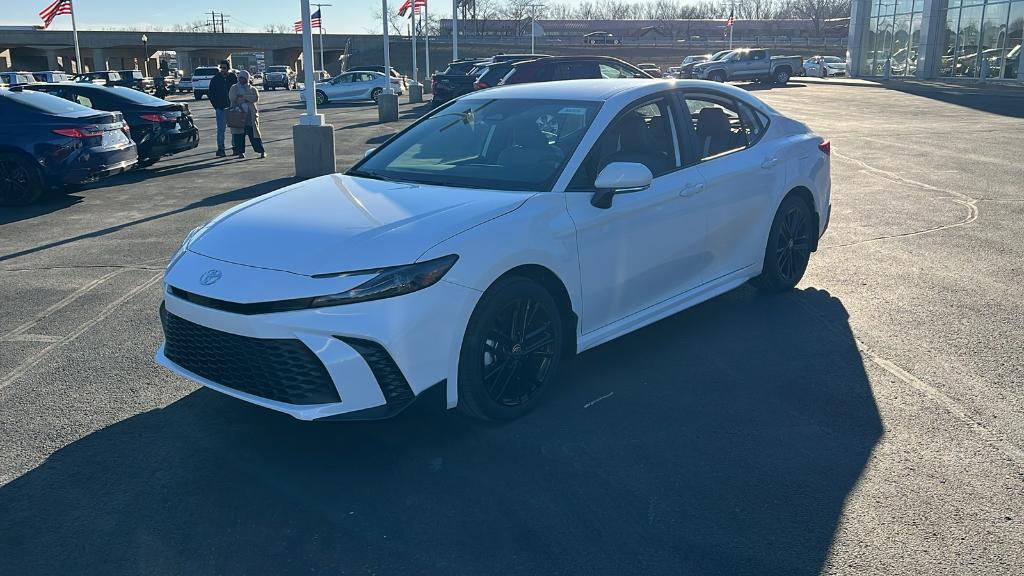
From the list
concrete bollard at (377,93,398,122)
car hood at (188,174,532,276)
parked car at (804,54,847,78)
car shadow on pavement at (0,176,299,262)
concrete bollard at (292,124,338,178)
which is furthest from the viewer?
parked car at (804,54,847,78)

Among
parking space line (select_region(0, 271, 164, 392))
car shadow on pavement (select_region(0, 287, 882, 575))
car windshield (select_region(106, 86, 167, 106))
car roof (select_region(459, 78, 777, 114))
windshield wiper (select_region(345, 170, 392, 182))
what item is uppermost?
car roof (select_region(459, 78, 777, 114))

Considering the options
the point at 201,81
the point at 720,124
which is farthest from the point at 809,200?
the point at 201,81

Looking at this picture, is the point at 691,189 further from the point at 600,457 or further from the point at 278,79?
the point at 278,79

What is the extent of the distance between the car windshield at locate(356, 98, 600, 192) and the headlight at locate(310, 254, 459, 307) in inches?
37.9

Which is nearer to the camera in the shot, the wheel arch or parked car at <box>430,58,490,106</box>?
the wheel arch

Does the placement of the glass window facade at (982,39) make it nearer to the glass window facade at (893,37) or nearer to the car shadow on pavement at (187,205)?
Result: the glass window facade at (893,37)

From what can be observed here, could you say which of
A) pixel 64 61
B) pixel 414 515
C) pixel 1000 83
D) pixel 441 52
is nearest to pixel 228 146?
pixel 414 515

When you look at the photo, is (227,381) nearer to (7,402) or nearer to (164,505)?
(164,505)

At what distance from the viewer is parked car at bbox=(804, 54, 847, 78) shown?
188 ft

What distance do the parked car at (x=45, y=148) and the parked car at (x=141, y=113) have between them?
2717 millimetres

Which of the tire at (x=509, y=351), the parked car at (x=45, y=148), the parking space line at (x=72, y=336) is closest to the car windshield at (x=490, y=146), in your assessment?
the tire at (x=509, y=351)

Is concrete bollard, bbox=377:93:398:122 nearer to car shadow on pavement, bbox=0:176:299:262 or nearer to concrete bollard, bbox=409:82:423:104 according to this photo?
concrete bollard, bbox=409:82:423:104

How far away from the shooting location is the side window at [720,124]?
557cm

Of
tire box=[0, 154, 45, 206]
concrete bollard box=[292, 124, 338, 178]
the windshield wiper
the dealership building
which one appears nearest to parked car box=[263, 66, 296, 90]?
the dealership building
